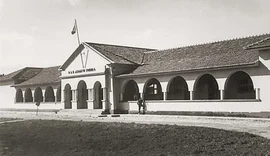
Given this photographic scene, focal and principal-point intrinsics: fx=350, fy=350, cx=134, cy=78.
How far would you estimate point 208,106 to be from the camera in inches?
955

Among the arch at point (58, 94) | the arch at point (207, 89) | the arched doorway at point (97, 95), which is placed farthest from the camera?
the arch at point (58, 94)

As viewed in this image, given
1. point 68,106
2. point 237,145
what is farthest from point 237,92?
point 68,106

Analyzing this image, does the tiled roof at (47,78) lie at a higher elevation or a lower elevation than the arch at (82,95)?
higher

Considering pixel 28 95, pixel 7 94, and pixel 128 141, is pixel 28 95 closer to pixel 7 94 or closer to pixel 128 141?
pixel 7 94

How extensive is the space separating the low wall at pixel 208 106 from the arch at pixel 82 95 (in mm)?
6519

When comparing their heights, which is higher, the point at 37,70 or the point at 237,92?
the point at 37,70

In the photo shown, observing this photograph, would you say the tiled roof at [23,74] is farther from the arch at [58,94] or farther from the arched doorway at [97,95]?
the arched doorway at [97,95]

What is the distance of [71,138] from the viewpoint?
1827 centimetres

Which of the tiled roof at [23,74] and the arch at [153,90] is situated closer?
the arch at [153,90]

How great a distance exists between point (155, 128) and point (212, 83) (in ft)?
37.8

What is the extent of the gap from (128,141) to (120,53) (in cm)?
1904

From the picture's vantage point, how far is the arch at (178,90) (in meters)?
30.2

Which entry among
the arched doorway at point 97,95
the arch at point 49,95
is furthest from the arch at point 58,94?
the arched doorway at point 97,95

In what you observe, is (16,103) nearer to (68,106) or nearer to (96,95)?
(68,106)
